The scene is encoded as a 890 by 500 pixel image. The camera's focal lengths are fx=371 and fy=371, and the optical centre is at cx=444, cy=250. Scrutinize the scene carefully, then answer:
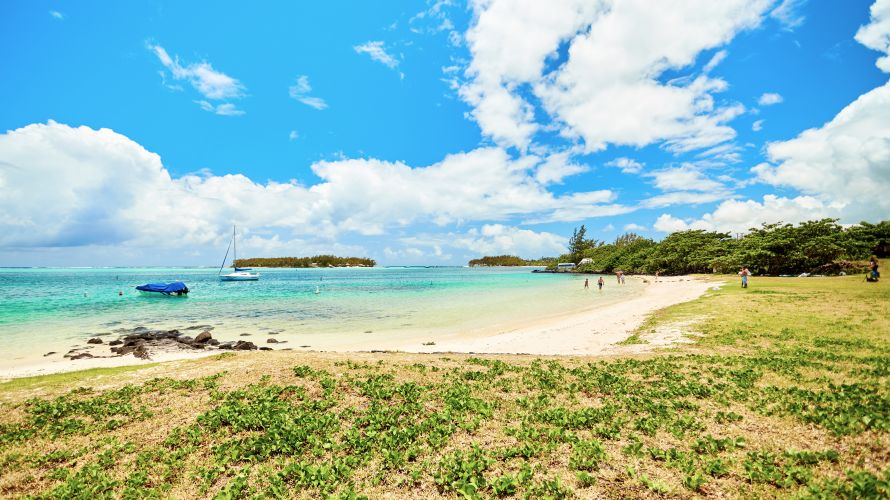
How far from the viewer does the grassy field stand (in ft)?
22.0

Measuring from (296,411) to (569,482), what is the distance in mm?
6846

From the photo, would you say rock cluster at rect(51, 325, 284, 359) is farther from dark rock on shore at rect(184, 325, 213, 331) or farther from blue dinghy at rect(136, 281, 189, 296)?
blue dinghy at rect(136, 281, 189, 296)

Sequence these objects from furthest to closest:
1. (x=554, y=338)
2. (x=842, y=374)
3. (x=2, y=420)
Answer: (x=554, y=338) → (x=842, y=374) → (x=2, y=420)

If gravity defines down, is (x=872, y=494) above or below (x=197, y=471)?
above

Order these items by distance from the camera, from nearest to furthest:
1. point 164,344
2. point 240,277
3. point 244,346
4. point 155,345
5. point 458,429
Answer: point 458,429, point 244,346, point 155,345, point 164,344, point 240,277

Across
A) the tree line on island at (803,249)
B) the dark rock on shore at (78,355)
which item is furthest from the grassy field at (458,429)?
the tree line on island at (803,249)

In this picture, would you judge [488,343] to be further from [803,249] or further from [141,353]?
[803,249]

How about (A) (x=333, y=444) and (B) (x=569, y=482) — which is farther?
(A) (x=333, y=444)

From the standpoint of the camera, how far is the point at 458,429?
873 centimetres

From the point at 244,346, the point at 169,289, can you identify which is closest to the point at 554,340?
the point at 244,346

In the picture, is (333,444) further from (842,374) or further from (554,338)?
(554,338)

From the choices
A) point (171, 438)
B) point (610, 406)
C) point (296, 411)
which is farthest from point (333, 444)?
point (610, 406)

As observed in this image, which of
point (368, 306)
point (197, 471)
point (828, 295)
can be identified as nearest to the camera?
point (197, 471)

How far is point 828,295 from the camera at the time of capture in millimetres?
29484
